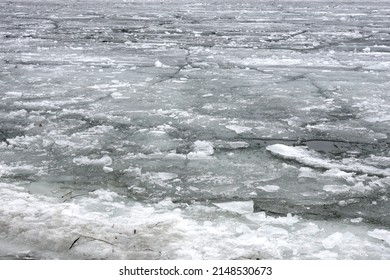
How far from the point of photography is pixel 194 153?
322cm

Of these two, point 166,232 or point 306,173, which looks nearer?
point 166,232

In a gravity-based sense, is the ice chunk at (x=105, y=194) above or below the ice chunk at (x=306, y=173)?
below

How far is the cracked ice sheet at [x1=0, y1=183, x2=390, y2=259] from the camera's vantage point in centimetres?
208

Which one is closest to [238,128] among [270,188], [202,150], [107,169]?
[202,150]

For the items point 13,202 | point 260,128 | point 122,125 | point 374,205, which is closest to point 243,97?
point 260,128

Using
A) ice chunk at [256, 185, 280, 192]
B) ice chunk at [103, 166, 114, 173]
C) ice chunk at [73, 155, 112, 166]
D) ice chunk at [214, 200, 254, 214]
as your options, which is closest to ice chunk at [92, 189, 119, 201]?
ice chunk at [103, 166, 114, 173]

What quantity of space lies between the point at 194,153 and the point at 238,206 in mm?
809

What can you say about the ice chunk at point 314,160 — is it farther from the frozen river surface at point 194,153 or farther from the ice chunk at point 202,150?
the ice chunk at point 202,150

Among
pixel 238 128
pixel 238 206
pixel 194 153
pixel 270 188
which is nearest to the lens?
pixel 238 206

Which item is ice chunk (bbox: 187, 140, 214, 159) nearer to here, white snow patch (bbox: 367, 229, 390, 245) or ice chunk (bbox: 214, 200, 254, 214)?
ice chunk (bbox: 214, 200, 254, 214)

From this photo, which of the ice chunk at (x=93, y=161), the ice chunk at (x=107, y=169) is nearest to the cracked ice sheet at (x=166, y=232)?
the ice chunk at (x=107, y=169)

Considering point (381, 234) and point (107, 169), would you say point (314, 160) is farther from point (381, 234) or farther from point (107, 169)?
Answer: point (107, 169)

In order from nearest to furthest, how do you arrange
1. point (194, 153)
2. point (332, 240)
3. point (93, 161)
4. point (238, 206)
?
point (332, 240), point (238, 206), point (93, 161), point (194, 153)

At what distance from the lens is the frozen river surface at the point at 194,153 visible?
2193 millimetres
